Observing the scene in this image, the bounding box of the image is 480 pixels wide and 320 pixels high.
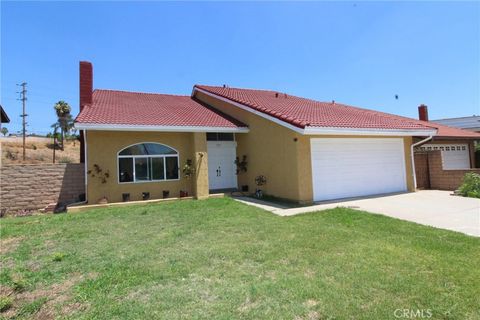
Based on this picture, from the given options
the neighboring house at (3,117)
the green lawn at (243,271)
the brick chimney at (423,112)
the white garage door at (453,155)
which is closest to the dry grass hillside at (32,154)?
the neighboring house at (3,117)

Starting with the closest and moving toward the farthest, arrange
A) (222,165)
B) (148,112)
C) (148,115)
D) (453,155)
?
(148,115) → (148,112) → (222,165) → (453,155)

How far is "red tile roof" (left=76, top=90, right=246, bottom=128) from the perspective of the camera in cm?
1214

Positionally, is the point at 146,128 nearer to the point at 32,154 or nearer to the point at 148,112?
the point at 148,112

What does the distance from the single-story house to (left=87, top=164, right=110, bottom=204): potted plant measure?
4 centimetres

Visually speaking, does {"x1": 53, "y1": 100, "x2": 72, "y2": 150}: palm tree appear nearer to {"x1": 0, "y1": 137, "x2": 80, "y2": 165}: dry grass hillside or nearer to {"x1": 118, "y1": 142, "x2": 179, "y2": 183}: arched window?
{"x1": 0, "y1": 137, "x2": 80, "y2": 165}: dry grass hillside

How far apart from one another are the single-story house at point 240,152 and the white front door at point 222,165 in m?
0.05

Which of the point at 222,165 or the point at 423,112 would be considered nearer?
the point at 222,165

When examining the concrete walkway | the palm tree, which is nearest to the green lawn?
the concrete walkway

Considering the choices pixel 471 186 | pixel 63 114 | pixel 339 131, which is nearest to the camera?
pixel 339 131

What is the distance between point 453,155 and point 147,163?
1811cm

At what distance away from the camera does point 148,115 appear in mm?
13320

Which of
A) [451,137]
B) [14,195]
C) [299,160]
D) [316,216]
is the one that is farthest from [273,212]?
[451,137]

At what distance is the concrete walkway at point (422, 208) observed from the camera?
288 inches
